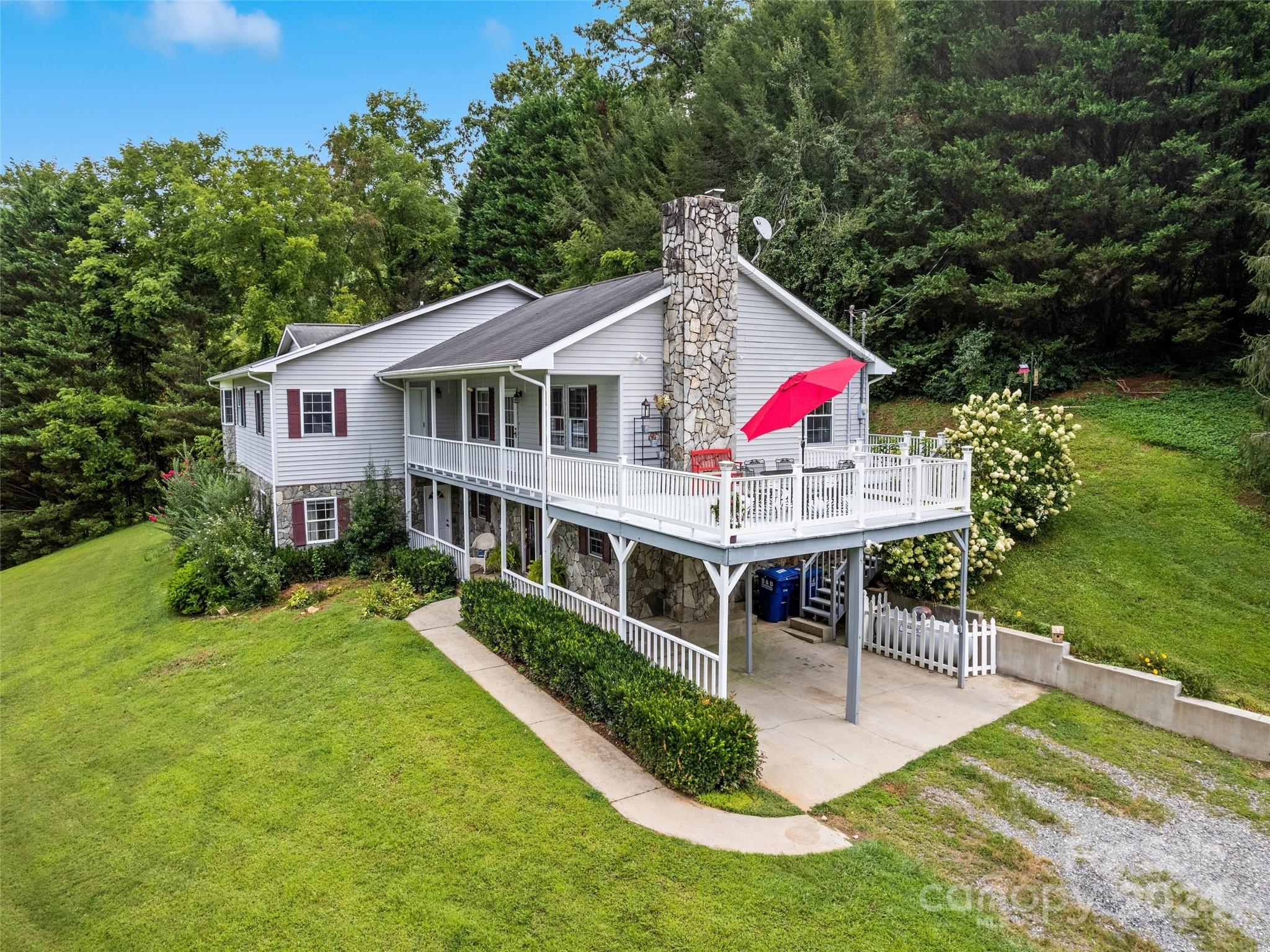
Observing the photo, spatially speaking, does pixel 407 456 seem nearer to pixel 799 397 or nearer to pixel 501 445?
pixel 501 445

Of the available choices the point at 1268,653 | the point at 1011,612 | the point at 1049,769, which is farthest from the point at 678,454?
the point at 1268,653

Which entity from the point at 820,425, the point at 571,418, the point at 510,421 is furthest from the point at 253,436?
the point at 820,425

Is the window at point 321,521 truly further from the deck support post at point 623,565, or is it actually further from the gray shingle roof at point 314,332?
the deck support post at point 623,565

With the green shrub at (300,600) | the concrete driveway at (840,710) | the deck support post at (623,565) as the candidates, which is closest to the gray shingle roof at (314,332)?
the green shrub at (300,600)

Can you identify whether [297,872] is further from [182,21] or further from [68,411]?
[68,411]

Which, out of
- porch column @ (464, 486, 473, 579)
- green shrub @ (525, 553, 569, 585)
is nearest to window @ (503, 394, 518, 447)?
porch column @ (464, 486, 473, 579)

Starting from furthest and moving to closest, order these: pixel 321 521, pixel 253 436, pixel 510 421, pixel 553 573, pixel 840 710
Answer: pixel 253 436
pixel 321 521
pixel 510 421
pixel 553 573
pixel 840 710
